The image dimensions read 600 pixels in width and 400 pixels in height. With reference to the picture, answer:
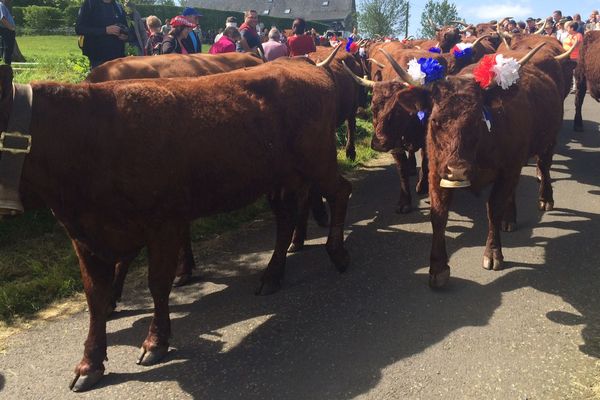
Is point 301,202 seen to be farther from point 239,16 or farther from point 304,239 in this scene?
point 239,16

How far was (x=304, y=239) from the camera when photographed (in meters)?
5.30

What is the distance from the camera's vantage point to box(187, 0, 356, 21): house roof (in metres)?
65.9

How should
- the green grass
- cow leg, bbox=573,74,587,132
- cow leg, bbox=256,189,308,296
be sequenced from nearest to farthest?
the green grass
cow leg, bbox=256,189,308,296
cow leg, bbox=573,74,587,132

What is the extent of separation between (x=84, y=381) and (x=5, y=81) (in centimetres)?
173

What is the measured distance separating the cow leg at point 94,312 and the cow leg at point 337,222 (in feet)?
6.43

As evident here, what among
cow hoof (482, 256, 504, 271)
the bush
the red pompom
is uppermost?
the bush

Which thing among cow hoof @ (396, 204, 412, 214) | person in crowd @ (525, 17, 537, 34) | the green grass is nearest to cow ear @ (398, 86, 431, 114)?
cow hoof @ (396, 204, 412, 214)

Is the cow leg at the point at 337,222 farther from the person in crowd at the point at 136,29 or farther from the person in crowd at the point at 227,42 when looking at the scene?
the person in crowd at the point at 136,29

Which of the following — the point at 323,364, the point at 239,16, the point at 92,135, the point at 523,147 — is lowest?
the point at 323,364

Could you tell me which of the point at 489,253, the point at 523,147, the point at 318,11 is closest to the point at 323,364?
the point at 489,253

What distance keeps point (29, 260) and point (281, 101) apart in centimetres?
269

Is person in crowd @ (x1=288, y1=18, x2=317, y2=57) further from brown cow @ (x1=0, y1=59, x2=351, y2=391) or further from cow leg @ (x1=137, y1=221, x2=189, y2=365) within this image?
cow leg @ (x1=137, y1=221, x2=189, y2=365)

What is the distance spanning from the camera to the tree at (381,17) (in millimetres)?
62688

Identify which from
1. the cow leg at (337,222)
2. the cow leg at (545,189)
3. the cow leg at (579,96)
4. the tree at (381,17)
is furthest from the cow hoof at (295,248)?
the tree at (381,17)
